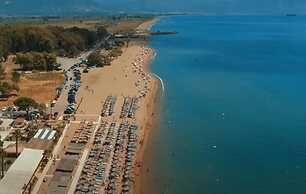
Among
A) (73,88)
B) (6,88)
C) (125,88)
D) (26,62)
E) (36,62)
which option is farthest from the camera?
(36,62)

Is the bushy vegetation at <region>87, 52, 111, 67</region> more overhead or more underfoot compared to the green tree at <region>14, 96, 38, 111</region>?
more underfoot

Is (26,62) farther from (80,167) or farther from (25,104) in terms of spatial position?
(80,167)

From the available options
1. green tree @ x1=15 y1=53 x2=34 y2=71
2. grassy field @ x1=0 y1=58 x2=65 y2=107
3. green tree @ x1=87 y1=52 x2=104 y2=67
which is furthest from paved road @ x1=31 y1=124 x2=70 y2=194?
green tree @ x1=87 y1=52 x2=104 y2=67

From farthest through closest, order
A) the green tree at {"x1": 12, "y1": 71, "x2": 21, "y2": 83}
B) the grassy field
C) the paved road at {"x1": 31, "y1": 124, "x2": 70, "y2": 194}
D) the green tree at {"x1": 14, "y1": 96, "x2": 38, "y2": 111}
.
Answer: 1. the green tree at {"x1": 12, "y1": 71, "x2": 21, "y2": 83}
2. the grassy field
3. the green tree at {"x1": 14, "y1": 96, "x2": 38, "y2": 111}
4. the paved road at {"x1": 31, "y1": 124, "x2": 70, "y2": 194}

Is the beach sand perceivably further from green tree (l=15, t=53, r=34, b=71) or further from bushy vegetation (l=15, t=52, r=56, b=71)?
green tree (l=15, t=53, r=34, b=71)

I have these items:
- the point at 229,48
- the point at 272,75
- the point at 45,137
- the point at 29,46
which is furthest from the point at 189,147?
the point at 229,48

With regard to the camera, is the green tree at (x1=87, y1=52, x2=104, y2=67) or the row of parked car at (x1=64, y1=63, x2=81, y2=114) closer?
the row of parked car at (x1=64, y1=63, x2=81, y2=114)

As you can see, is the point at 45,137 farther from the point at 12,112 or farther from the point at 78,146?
the point at 12,112

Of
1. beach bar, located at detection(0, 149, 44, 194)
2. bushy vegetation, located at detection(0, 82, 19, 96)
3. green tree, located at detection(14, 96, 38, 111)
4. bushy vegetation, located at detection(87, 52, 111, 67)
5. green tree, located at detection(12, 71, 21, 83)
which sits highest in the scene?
beach bar, located at detection(0, 149, 44, 194)

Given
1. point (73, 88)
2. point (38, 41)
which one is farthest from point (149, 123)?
point (38, 41)
